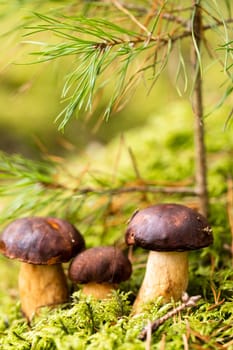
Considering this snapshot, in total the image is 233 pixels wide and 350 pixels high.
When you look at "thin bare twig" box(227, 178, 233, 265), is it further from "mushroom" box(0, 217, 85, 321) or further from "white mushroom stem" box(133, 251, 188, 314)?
"mushroom" box(0, 217, 85, 321)

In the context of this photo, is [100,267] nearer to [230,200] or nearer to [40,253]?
[40,253]

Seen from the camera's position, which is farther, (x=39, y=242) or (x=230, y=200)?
(x=230, y=200)

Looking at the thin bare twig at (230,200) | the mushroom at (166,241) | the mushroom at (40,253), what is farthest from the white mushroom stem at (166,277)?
the thin bare twig at (230,200)

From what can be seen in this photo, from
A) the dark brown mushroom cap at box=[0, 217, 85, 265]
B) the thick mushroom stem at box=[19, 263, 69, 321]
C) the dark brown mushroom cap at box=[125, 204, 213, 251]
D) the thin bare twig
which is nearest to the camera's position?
the dark brown mushroom cap at box=[125, 204, 213, 251]

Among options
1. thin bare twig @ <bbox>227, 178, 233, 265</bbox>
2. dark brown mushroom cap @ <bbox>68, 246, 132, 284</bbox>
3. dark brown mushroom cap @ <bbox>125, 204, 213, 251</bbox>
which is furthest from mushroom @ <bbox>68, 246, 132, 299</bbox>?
thin bare twig @ <bbox>227, 178, 233, 265</bbox>

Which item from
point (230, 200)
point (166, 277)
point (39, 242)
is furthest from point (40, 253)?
point (230, 200)

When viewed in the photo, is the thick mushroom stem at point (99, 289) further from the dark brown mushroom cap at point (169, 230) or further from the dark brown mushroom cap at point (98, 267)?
the dark brown mushroom cap at point (169, 230)
